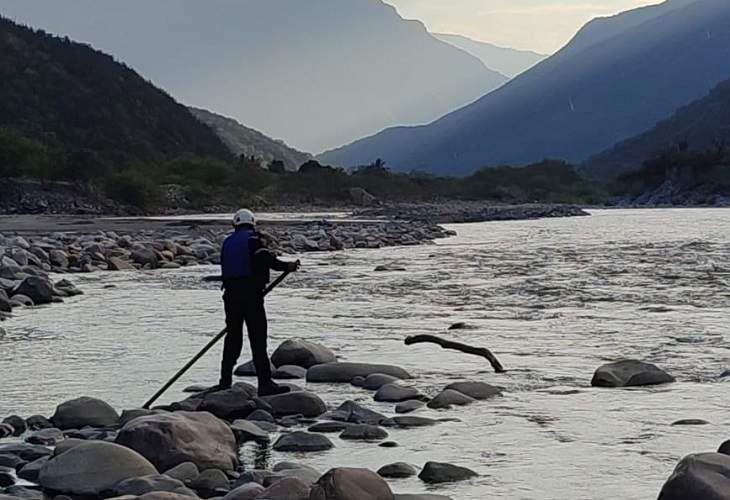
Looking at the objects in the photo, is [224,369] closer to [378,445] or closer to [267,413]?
[267,413]

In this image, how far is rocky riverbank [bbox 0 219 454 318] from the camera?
2017 cm

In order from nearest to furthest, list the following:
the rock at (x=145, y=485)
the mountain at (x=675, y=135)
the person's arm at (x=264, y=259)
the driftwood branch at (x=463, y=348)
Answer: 1. the rock at (x=145, y=485)
2. the person's arm at (x=264, y=259)
3. the driftwood branch at (x=463, y=348)
4. the mountain at (x=675, y=135)

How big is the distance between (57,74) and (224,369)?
9887 cm

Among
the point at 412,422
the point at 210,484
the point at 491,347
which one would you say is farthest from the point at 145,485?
the point at 491,347

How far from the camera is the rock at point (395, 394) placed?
406 inches

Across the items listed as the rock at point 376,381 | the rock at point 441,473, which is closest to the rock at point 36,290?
the rock at point 376,381

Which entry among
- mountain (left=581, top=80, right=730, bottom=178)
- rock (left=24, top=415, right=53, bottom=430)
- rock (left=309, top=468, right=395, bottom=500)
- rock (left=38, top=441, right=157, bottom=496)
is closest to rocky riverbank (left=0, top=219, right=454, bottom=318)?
rock (left=24, top=415, right=53, bottom=430)

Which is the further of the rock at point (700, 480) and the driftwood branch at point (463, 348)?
the driftwood branch at point (463, 348)

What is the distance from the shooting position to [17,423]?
29.6ft

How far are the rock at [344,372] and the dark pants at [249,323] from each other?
4.52 feet

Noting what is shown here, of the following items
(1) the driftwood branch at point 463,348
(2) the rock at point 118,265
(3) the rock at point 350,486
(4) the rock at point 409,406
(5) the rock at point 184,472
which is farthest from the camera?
(2) the rock at point 118,265

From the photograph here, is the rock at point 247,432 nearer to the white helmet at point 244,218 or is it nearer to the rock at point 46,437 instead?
the rock at point 46,437

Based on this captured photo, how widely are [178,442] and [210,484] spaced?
0.65 m

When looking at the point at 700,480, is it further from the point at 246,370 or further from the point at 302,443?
the point at 246,370
